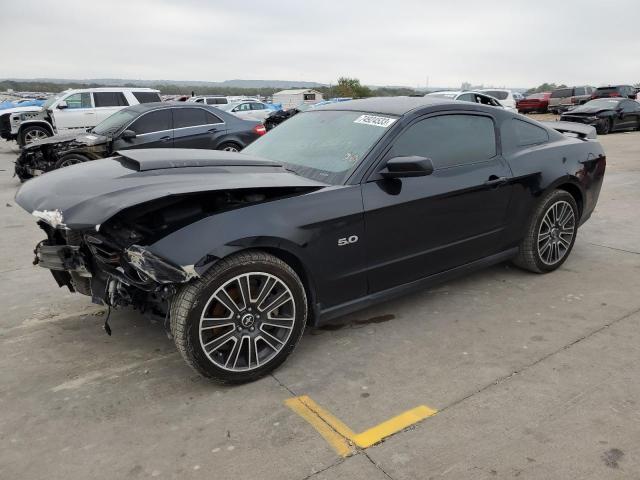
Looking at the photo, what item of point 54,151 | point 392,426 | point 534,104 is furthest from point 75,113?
point 534,104

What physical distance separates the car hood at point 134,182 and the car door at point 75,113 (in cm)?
1192

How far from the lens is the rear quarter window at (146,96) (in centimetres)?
1425

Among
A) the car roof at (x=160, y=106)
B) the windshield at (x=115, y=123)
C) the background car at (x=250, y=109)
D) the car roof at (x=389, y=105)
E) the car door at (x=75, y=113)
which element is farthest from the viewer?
the background car at (x=250, y=109)

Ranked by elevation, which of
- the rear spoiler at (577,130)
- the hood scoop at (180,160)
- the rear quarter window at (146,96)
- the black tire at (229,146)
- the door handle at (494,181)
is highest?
A: the rear quarter window at (146,96)

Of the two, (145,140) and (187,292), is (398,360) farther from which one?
(145,140)

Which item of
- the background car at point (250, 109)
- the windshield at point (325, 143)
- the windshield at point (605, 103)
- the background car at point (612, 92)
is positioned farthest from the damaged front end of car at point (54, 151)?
the background car at point (612, 92)

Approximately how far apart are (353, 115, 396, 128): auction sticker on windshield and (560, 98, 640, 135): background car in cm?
1809

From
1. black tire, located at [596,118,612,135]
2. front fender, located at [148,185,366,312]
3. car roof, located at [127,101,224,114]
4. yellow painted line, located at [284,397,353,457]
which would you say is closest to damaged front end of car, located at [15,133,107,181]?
car roof, located at [127,101,224,114]

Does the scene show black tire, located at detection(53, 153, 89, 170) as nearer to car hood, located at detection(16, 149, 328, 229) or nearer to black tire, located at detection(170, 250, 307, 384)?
car hood, located at detection(16, 149, 328, 229)

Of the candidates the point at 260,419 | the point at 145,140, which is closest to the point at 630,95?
the point at 145,140

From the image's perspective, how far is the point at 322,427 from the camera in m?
2.57

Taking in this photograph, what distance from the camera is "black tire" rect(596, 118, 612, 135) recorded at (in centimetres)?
1897

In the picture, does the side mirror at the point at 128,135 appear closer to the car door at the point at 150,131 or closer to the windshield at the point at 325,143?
the car door at the point at 150,131

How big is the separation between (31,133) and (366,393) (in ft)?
47.7
